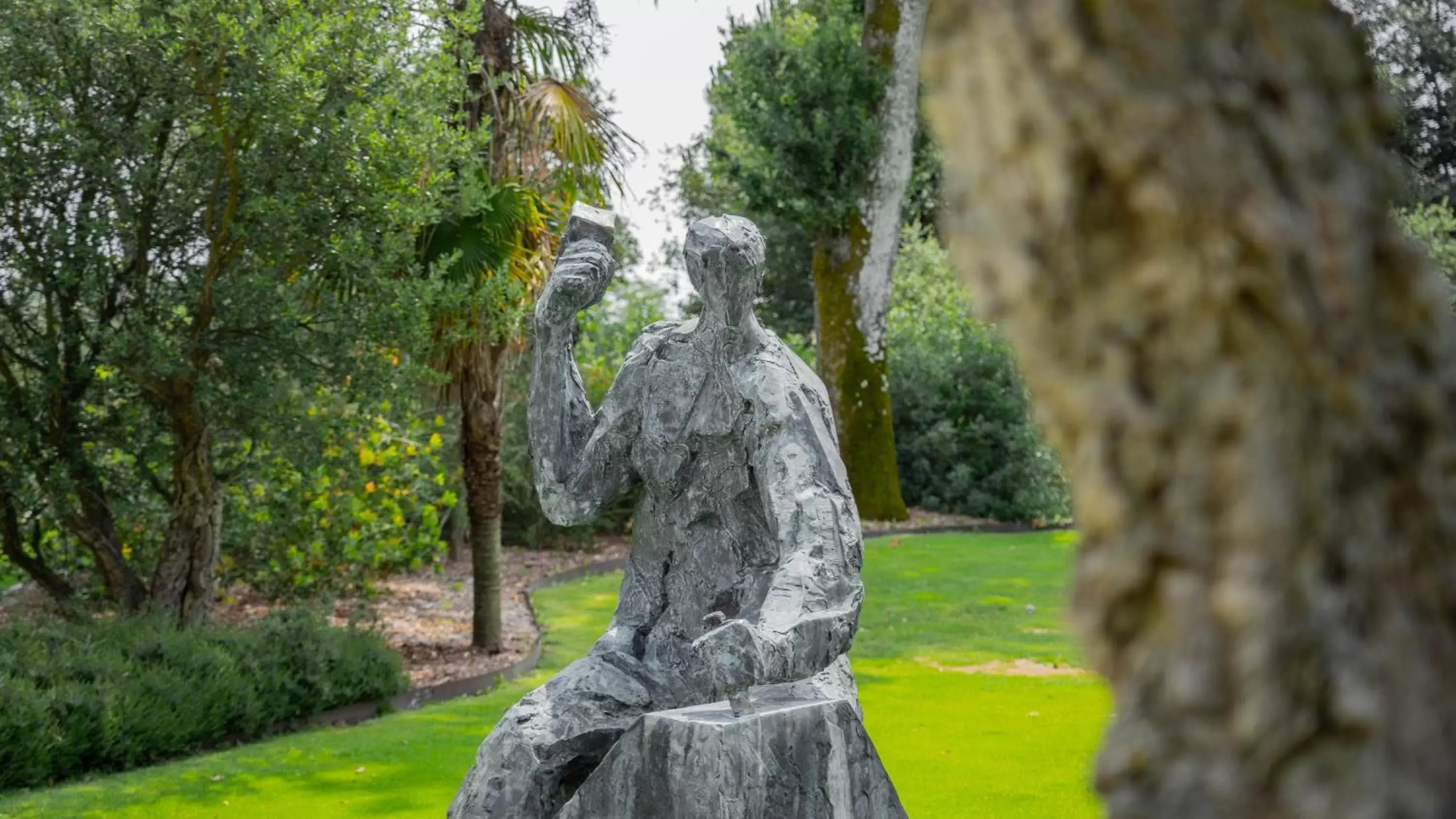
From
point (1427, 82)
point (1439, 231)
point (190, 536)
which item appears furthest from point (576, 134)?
point (1427, 82)

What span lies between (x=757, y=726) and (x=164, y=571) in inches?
319

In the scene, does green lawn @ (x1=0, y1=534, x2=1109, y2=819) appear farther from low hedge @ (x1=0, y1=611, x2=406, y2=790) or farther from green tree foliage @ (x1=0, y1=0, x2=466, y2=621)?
green tree foliage @ (x1=0, y1=0, x2=466, y2=621)

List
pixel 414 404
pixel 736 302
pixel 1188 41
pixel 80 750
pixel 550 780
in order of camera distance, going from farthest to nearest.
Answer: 1. pixel 414 404
2. pixel 80 750
3. pixel 736 302
4. pixel 550 780
5. pixel 1188 41

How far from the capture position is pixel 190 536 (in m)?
10.5

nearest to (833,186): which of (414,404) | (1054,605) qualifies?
(1054,605)

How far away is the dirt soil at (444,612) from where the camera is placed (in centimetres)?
1170

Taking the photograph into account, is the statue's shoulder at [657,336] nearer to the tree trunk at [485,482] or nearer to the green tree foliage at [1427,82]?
the tree trunk at [485,482]

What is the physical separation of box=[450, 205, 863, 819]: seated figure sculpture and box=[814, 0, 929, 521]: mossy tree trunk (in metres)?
15.3

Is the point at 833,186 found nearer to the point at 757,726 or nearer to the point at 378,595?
the point at 378,595

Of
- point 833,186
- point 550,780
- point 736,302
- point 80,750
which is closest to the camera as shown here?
point 550,780

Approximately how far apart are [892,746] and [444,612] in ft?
23.5

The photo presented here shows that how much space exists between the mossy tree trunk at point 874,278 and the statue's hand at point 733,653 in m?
16.5

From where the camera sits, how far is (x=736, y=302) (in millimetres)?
4102

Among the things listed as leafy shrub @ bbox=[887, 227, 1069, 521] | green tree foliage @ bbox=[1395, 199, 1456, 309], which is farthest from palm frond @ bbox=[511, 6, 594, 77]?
green tree foliage @ bbox=[1395, 199, 1456, 309]
